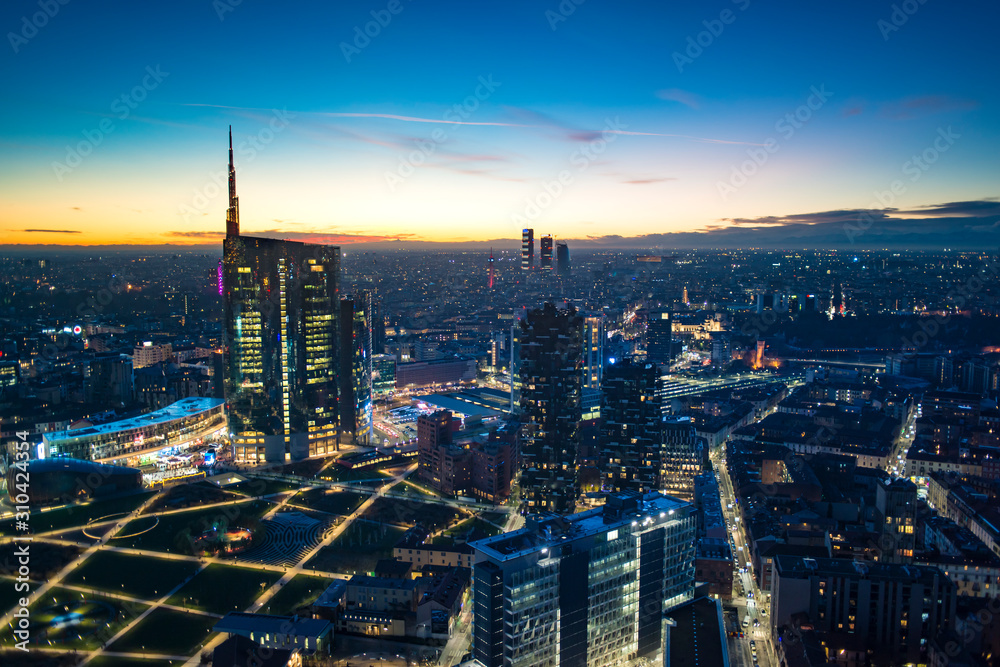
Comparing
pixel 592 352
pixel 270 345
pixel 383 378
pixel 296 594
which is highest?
pixel 270 345

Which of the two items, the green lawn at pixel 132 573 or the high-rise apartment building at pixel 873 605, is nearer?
the high-rise apartment building at pixel 873 605

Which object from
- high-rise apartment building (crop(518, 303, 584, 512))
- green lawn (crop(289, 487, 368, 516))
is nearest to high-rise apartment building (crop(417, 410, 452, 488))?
green lawn (crop(289, 487, 368, 516))

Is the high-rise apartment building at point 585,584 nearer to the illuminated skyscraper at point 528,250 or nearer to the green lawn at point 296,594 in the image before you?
the green lawn at point 296,594

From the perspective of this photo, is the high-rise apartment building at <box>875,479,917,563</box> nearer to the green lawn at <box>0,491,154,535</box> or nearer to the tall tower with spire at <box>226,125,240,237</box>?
the green lawn at <box>0,491,154,535</box>

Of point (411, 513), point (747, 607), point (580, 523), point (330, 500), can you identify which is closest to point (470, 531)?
point (411, 513)

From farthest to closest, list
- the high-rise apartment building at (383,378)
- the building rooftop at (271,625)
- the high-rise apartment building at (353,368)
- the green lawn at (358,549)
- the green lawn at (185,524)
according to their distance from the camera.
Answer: the high-rise apartment building at (383,378), the high-rise apartment building at (353,368), the green lawn at (185,524), the green lawn at (358,549), the building rooftop at (271,625)

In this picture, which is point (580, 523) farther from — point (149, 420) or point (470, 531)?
point (149, 420)

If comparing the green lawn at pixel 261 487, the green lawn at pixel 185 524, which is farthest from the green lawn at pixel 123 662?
the green lawn at pixel 261 487
